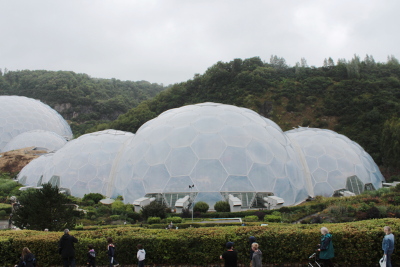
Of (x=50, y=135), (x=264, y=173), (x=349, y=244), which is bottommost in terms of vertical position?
(x=349, y=244)

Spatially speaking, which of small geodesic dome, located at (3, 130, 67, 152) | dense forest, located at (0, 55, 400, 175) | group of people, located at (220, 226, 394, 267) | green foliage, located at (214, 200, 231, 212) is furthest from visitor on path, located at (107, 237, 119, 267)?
small geodesic dome, located at (3, 130, 67, 152)

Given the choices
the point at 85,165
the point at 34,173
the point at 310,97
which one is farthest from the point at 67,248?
the point at 310,97

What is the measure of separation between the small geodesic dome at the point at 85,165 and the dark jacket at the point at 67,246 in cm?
1731

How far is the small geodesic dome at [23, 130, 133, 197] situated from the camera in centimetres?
2612

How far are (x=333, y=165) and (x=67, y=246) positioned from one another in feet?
71.4

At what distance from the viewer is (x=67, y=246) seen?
8.59 metres

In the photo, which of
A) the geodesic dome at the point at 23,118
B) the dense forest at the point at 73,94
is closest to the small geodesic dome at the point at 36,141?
the geodesic dome at the point at 23,118

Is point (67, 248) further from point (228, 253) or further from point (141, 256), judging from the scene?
point (228, 253)

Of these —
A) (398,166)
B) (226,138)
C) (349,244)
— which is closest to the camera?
(349,244)

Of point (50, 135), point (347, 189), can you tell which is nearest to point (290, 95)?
point (347, 189)

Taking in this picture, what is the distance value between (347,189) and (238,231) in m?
18.7

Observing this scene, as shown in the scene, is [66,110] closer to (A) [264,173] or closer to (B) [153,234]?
(A) [264,173]

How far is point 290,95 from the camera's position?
50.5m

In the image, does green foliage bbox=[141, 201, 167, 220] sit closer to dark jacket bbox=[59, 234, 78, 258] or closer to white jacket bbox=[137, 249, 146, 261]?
white jacket bbox=[137, 249, 146, 261]
